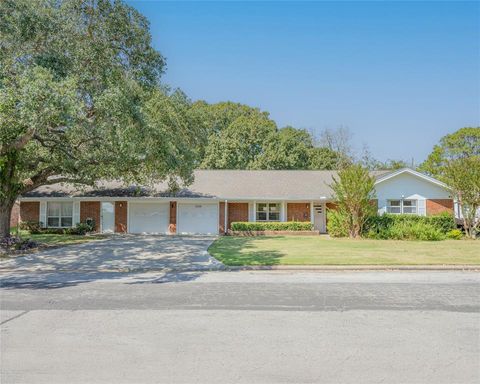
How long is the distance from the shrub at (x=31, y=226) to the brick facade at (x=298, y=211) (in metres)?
17.0

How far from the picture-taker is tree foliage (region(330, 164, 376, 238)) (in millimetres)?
22219

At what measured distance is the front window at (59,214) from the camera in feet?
91.9

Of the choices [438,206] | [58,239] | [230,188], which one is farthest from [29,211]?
[438,206]

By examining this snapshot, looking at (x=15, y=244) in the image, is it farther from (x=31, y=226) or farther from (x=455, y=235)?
Answer: (x=455, y=235)

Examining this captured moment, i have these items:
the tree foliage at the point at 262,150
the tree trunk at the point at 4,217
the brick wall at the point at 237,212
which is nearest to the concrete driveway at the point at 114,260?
the tree trunk at the point at 4,217

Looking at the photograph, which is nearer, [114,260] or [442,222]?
[114,260]

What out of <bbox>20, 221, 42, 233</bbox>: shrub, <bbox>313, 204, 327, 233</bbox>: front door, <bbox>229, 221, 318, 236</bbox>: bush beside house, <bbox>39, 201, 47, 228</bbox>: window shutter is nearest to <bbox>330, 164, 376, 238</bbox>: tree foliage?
<bbox>229, 221, 318, 236</bbox>: bush beside house

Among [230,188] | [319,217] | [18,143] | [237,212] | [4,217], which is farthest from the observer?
[230,188]

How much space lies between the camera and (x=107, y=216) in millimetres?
27938

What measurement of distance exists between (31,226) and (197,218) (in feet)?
36.4

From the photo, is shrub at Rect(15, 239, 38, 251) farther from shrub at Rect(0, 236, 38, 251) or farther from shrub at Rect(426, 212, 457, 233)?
shrub at Rect(426, 212, 457, 233)

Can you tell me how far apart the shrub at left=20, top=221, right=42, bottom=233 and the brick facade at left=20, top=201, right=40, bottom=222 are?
52 cm
